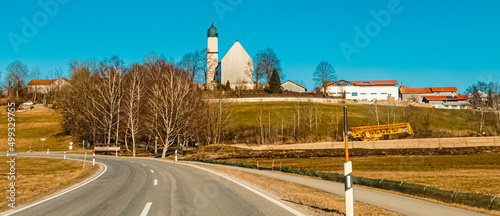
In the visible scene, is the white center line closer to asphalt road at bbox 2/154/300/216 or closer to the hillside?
asphalt road at bbox 2/154/300/216

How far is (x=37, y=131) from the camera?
74.2m

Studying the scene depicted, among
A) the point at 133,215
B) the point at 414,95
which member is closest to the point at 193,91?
the point at 133,215

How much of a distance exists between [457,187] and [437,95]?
150m

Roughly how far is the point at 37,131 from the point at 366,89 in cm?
10525

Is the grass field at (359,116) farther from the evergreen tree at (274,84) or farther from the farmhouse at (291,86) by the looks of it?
the farmhouse at (291,86)

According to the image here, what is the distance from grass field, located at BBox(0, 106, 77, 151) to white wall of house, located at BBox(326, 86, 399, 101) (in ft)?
282

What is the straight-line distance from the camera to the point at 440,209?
10.4 metres

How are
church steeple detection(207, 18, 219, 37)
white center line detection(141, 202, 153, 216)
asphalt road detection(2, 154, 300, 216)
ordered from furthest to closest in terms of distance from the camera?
1. church steeple detection(207, 18, 219, 37)
2. asphalt road detection(2, 154, 300, 216)
3. white center line detection(141, 202, 153, 216)

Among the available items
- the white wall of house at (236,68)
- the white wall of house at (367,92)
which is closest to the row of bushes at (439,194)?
the white wall of house at (236,68)

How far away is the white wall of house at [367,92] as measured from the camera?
403 ft

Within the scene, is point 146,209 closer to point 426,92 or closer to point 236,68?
point 236,68

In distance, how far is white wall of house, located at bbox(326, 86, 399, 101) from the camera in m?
123

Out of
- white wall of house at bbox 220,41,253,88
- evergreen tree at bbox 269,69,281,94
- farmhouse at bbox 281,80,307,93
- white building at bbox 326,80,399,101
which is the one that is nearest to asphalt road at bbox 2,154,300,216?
evergreen tree at bbox 269,69,281,94

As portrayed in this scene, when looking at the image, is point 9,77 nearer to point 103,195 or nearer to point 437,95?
point 103,195
